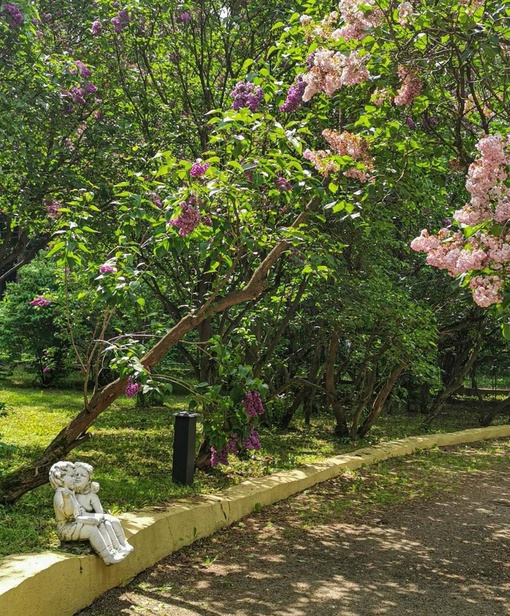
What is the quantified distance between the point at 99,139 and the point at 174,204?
156 inches

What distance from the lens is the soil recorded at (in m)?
4.22

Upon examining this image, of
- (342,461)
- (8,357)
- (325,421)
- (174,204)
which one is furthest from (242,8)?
(8,357)

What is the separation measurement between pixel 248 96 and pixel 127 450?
4724 millimetres

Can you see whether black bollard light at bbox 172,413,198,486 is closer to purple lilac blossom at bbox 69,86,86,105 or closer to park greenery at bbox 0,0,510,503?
park greenery at bbox 0,0,510,503

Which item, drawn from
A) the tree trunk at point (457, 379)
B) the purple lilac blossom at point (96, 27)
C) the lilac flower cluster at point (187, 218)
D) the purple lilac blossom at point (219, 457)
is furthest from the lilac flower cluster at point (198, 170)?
the tree trunk at point (457, 379)

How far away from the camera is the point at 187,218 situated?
452 centimetres

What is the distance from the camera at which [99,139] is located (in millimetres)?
8078

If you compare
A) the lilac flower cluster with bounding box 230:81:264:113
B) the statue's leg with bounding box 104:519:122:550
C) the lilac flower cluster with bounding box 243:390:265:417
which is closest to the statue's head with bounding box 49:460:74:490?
the statue's leg with bounding box 104:519:122:550

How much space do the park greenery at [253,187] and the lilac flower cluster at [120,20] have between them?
4 cm

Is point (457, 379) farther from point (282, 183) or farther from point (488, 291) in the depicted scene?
point (488, 291)

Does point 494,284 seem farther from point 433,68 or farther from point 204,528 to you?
point 204,528

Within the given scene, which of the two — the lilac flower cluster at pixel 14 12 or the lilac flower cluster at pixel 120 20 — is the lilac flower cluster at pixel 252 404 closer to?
the lilac flower cluster at pixel 14 12

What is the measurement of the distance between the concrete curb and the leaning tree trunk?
2.18 ft

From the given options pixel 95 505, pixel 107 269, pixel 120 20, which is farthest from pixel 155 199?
pixel 120 20
